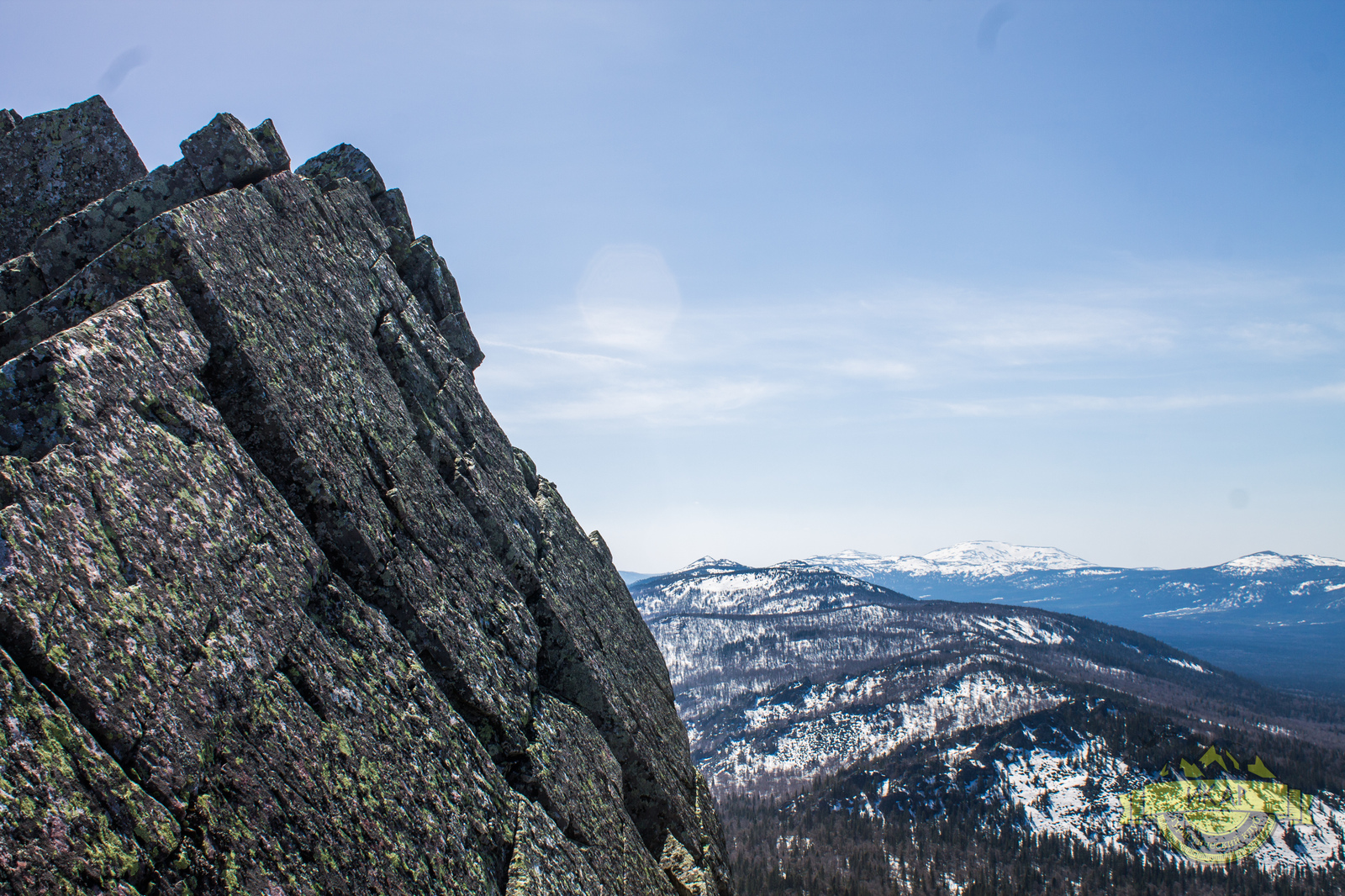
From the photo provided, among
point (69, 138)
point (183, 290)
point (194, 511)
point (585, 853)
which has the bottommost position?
point (585, 853)

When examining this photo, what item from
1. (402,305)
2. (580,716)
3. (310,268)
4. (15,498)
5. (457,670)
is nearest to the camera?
(15,498)

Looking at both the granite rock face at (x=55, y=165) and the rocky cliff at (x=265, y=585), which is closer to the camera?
the rocky cliff at (x=265, y=585)

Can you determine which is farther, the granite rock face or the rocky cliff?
the granite rock face

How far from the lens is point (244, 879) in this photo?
464 inches

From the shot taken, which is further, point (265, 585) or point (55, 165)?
point (55, 165)

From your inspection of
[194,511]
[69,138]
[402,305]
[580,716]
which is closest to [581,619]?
[580,716]

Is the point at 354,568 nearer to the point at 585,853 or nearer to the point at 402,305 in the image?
the point at 585,853

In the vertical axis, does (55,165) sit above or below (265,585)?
above

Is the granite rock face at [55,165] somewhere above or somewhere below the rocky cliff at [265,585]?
above

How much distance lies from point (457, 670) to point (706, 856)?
16.9 metres

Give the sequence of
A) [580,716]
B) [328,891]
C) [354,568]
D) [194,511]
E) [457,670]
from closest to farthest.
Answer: [328,891] < [194,511] < [354,568] < [457,670] < [580,716]

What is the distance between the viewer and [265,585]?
1466 centimetres

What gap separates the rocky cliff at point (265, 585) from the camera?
437 inches

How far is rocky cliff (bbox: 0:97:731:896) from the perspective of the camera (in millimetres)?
11109
